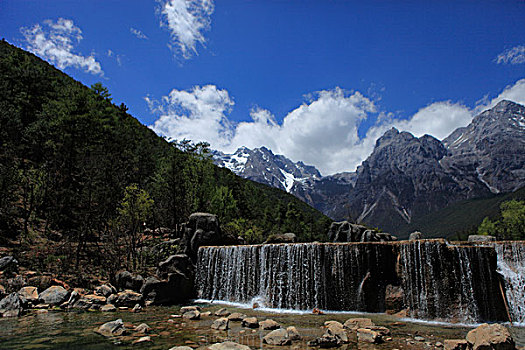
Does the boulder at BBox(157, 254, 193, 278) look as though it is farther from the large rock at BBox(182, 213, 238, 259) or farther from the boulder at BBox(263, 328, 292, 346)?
the boulder at BBox(263, 328, 292, 346)

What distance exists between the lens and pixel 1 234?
60.0 feet

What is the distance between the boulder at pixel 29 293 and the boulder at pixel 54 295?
0.28 metres

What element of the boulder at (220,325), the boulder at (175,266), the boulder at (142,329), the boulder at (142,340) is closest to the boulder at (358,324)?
the boulder at (220,325)

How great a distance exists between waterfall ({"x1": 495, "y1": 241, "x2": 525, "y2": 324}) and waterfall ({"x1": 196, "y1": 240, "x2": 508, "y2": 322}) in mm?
462

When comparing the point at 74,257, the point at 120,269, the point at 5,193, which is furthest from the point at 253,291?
the point at 5,193

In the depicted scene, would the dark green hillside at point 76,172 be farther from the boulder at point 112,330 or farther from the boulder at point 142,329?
the boulder at point 142,329

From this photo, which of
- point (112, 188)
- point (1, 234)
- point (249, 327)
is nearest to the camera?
point (249, 327)

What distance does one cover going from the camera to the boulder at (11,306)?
12.1m

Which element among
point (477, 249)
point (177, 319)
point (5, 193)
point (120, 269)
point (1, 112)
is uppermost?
point (1, 112)

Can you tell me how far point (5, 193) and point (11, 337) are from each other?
14008 mm

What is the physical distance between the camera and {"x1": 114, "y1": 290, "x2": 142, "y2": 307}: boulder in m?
15.4

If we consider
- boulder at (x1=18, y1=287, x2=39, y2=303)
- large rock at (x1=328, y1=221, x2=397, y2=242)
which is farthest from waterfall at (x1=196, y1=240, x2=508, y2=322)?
→ large rock at (x1=328, y1=221, x2=397, y2=242)

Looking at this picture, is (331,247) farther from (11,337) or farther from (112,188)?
(112,188)

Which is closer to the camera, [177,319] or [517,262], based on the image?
[177,319]
